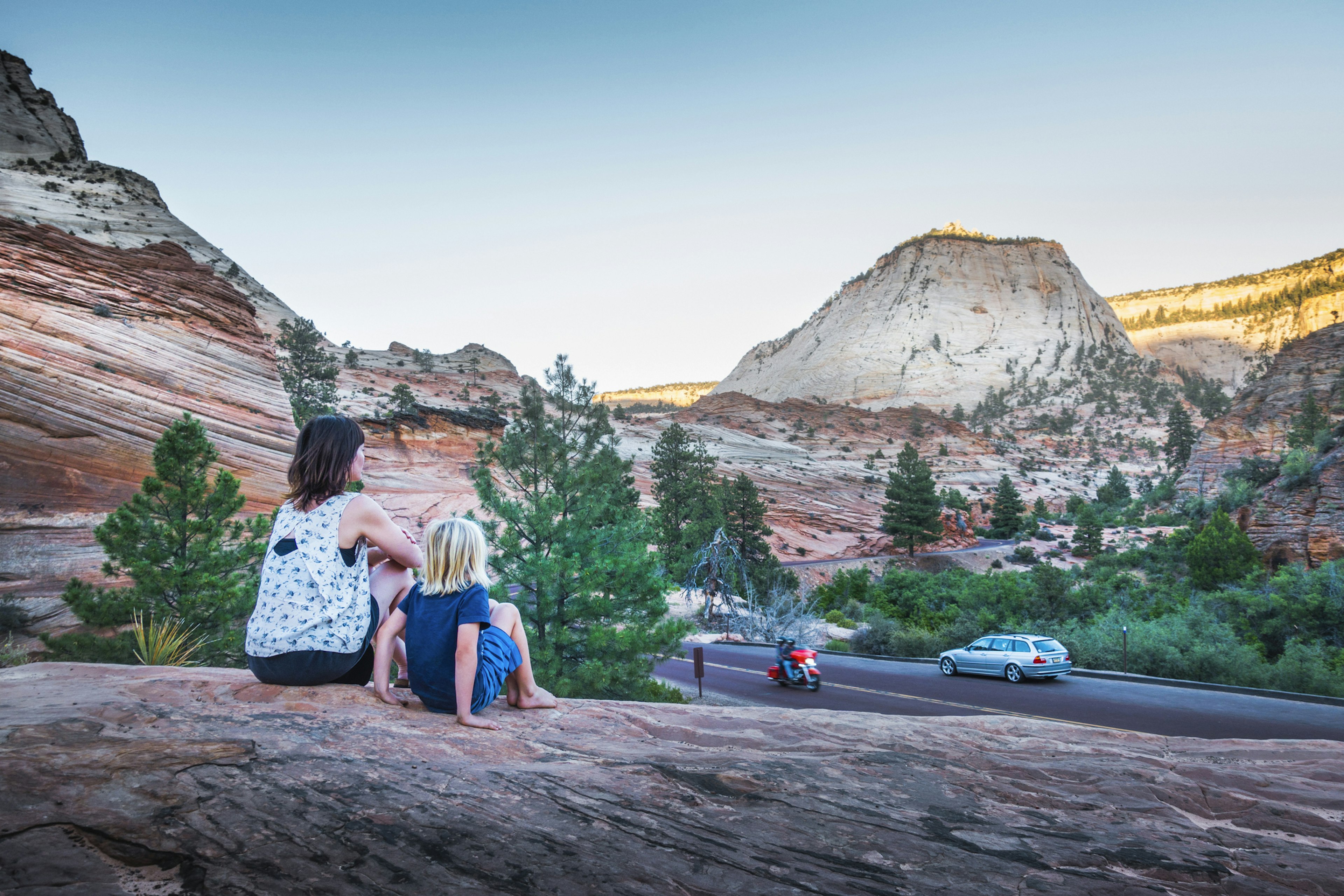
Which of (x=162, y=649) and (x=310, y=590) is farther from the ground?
(x=310, y=590)

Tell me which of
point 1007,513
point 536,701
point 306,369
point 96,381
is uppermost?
point 306,369

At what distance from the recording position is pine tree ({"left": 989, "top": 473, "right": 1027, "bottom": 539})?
5659 centimetres

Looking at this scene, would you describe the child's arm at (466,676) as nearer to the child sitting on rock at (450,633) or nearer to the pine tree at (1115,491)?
the child sitting on rock at (450,633)

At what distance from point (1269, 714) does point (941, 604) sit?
18.7 metres

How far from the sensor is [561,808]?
2.44 meters

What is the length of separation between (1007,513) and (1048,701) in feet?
162

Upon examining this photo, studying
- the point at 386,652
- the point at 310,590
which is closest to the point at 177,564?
the point at 386,652

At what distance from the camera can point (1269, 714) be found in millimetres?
10539

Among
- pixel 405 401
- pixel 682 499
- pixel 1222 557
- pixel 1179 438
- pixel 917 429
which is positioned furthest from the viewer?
pixel 917 429

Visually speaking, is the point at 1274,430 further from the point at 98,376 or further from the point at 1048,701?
the point at 98,376

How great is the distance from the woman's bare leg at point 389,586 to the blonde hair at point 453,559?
1.14ft

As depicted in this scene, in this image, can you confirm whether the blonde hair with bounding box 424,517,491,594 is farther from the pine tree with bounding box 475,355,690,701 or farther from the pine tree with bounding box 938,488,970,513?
the pine tree with bounding box 938,488,970,513

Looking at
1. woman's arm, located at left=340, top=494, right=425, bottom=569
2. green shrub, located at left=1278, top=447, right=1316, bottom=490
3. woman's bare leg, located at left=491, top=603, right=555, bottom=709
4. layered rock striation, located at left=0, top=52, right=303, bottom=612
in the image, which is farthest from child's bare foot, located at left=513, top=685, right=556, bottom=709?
green shrub, located at left=1278, top=447, right=1316, bottom=490

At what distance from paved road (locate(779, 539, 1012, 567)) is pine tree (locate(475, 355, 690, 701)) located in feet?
93.9
